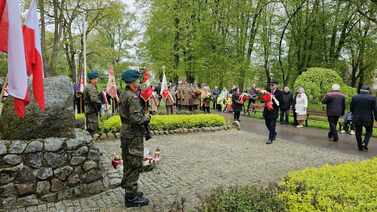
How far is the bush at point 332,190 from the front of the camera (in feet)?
11.1

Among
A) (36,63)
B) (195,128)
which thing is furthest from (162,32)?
(36,63)

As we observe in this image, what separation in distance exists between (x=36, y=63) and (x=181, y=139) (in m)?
7.65

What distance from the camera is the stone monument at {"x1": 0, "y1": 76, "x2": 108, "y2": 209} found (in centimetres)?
496

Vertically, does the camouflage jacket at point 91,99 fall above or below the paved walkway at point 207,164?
above

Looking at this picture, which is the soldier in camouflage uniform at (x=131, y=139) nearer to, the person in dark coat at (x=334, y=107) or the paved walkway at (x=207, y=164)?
the paved walkway at (x=207, y=164)

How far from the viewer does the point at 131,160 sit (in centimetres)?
476

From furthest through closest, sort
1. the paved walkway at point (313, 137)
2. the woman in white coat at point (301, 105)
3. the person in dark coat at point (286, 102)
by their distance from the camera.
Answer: the person in dark coat at point (286, 102) → the woman in white coat at point (301, 105) → the paved walkway at point (313, 137)

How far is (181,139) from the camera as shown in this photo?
36.4 ft

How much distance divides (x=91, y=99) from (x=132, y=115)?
3.76 metres

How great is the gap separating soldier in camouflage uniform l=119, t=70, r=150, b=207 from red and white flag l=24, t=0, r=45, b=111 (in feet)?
4.10

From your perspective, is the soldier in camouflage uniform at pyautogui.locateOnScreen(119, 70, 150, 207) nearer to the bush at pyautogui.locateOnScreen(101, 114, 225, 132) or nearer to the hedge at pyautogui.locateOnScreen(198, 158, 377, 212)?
the hedge at pyautogui.locateOnScreen(198, 158, 377, 212)

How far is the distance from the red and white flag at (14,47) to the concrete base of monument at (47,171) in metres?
1.92

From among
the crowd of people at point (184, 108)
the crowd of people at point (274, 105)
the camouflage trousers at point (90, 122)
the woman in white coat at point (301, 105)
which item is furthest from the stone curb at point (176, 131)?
the woman in white coat at point (301, 105)

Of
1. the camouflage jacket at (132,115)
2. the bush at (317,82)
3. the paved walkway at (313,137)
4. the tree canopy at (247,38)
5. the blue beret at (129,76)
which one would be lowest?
the paved walkway at (313,137)
